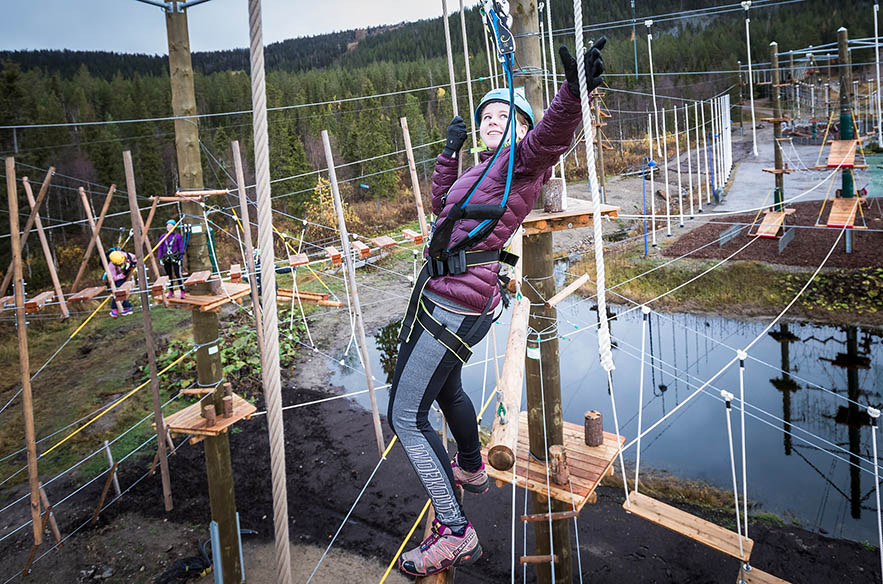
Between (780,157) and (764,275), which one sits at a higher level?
(780,157)

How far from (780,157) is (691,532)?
1350cm

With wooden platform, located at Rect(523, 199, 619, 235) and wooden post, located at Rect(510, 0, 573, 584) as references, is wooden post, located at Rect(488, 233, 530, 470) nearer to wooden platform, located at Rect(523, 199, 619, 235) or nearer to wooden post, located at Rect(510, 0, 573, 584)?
wooden platform, located at Rect(523, 199, 619, 235)

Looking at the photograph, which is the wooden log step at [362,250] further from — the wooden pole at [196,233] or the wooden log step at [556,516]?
the wooden log step at [556,516]

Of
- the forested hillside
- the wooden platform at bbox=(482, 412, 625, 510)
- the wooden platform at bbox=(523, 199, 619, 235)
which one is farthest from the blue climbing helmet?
the forested hillside

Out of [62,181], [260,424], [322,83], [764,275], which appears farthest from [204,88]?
[764,275]

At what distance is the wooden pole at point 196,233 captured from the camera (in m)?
5.55

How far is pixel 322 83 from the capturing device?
3956 cm

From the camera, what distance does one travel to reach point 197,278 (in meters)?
5.59

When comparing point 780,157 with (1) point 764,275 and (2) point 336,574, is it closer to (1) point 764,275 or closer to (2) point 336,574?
(1) point 764,275

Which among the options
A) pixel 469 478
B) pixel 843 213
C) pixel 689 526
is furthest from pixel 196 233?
pixel 843 213

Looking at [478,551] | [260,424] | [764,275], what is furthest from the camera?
[764,275]

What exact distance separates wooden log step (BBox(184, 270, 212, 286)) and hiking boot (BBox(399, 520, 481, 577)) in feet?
13.5

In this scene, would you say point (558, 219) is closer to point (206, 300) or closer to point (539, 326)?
point (539, 326)

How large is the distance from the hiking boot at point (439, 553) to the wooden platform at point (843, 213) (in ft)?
47.1
